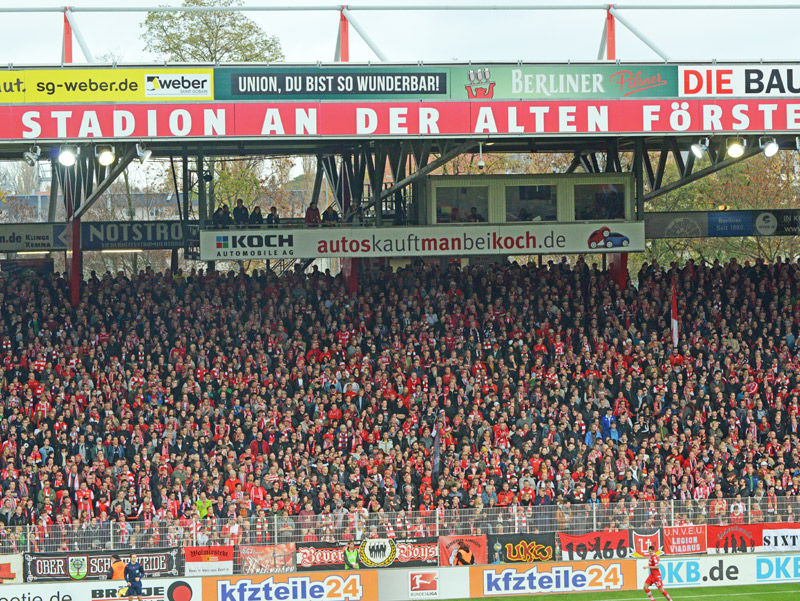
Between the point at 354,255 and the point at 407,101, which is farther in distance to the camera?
the point at 354,255

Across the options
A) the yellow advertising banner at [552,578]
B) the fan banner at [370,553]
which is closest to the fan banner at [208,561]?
the fan banner at [370,553]

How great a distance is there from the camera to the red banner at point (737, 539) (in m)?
22.7

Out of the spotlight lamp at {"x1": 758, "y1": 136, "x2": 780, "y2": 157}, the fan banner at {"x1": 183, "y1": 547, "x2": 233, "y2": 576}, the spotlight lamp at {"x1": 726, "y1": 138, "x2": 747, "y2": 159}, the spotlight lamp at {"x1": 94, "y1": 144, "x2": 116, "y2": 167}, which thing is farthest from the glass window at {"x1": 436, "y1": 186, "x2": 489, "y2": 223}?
the fan banner at {"x1": 183, "y1": 547, "x2": 233, "y2": 576}

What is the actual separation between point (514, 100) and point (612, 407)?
287 inches

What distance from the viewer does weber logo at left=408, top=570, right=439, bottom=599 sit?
21.6 m

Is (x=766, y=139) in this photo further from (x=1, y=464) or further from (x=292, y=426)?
(x=1, y=464)

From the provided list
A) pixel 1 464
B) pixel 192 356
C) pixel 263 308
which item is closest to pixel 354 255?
pixel 263 308

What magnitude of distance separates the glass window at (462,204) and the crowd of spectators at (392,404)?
1.88 meters

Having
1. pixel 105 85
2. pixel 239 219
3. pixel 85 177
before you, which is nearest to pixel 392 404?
pixel 239 219

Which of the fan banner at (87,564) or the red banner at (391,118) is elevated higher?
the red banner at (391,118)

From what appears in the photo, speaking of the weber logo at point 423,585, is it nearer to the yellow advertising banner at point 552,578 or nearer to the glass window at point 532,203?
the yellow advertising banner at point 552,578

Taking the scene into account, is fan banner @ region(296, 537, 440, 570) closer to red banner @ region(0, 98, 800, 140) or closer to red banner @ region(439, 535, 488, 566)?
red banner @ region(439, 535, 488, 566)

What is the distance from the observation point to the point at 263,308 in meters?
29.2

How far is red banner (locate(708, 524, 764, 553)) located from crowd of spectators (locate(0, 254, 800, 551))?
0.28 meters
